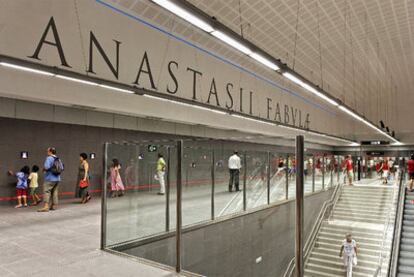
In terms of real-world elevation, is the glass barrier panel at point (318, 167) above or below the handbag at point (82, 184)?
above

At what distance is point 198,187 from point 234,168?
760 mm

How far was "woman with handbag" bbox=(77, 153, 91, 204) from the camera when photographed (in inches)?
344

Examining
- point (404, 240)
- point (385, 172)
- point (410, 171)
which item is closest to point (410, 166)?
point (410, 171)

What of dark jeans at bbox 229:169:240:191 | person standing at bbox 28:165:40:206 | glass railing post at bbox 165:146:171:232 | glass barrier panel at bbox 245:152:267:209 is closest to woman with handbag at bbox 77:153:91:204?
person standing at bbox 28:165:40:206

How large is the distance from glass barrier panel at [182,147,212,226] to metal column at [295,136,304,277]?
219 cm

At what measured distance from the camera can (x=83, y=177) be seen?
896 centimetres

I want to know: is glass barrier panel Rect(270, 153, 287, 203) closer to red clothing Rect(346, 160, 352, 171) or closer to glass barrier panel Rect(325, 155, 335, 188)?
glass barrier panel Rect(325, 155, 335, 188)

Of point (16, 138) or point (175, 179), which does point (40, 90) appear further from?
point (175, 179)

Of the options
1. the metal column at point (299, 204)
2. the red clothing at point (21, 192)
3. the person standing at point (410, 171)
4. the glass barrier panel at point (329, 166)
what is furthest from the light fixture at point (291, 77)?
the red clothing at point (21, 192)

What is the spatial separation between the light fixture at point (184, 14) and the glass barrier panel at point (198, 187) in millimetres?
1773

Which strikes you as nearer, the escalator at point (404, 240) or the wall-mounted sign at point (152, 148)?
the wall-mounted sign at point (152, 148)

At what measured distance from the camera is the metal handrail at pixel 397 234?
8.54m

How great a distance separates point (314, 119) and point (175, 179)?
19758 millimetres

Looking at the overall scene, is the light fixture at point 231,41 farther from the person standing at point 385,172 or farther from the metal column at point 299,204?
the person standing at point 385,172
